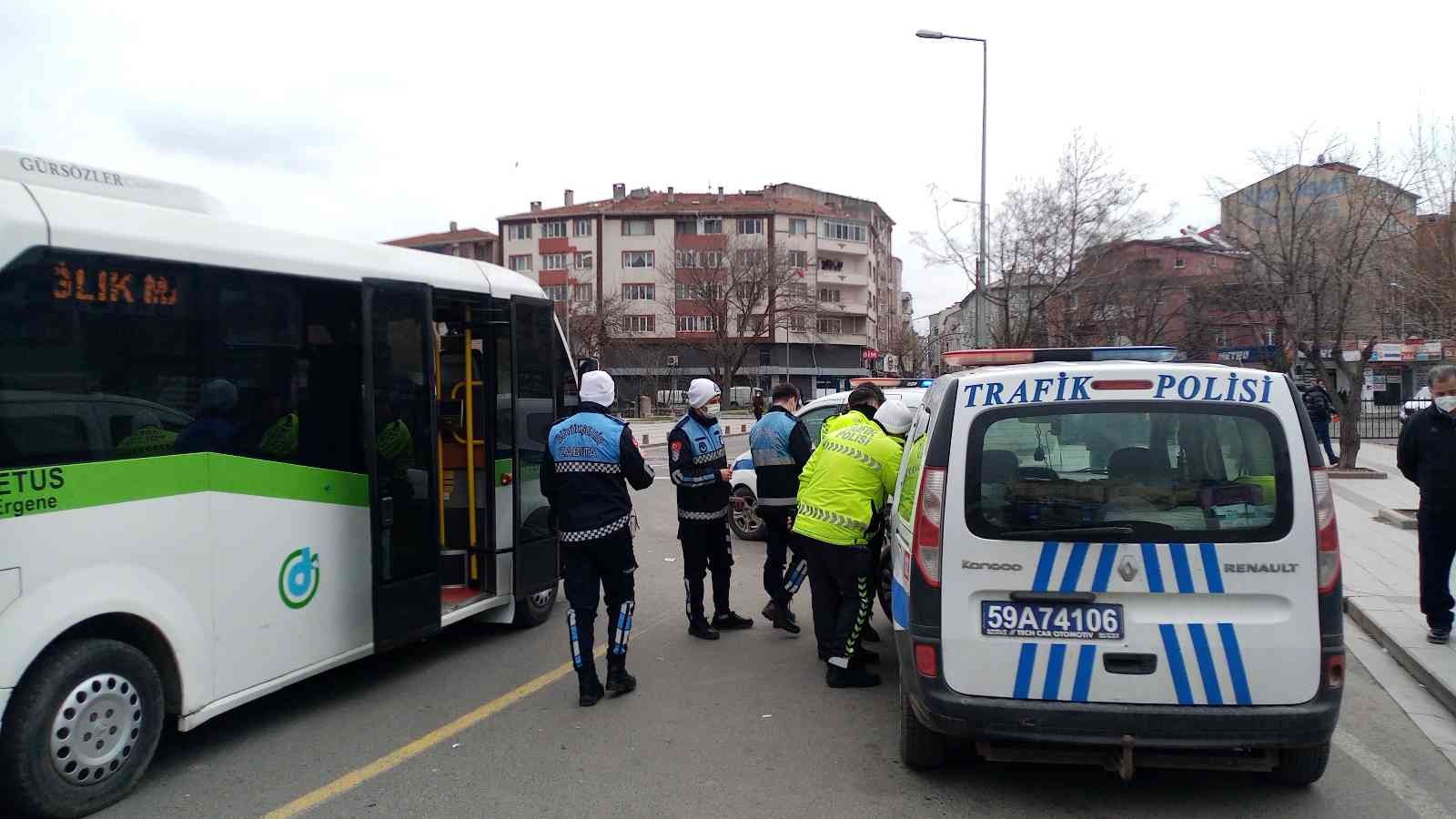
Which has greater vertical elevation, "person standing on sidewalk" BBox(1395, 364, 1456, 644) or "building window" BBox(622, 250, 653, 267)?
"building window" BBox(622, 250, 653, 267)

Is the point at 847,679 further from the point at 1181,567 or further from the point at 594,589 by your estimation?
the point at 1181,567

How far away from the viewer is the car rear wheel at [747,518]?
1158 centimetres

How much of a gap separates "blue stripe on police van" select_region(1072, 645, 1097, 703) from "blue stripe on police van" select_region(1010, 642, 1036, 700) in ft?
0.57

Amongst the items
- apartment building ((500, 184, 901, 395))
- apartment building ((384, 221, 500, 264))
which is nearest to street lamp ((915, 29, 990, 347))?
apartment building ((500, 184, 901, 395))

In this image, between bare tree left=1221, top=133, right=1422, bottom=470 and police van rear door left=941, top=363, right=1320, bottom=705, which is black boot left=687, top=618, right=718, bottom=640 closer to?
police van rear door left=941, top=363, right=1320, bottom=705

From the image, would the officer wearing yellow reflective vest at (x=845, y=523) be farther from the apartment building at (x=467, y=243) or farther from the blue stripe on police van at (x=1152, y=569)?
the apartment building at (x=467, y=243)

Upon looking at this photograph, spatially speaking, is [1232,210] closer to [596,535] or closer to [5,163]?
[596,535]

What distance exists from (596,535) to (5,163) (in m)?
3.25

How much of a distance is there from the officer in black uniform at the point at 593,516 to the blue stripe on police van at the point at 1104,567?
261cm

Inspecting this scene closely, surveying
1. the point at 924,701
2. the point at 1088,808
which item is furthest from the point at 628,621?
the point at 1088,808

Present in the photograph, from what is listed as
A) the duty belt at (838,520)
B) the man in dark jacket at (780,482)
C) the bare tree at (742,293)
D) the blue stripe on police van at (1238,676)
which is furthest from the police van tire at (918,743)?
the bare tree at (742,293)

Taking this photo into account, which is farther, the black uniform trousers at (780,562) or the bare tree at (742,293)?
the bare tree at (742,293)

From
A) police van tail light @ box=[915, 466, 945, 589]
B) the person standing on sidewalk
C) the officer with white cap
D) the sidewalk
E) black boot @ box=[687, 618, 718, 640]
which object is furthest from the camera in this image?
black boot @ box=[687, 618, 718, 640]

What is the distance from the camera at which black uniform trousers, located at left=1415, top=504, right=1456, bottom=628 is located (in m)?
6.29
